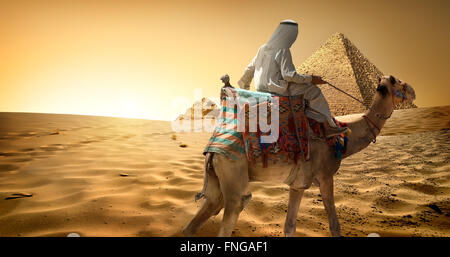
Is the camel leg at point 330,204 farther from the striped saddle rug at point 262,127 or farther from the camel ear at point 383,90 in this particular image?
the camel ear at point 383,90

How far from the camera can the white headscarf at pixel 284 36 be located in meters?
3.04

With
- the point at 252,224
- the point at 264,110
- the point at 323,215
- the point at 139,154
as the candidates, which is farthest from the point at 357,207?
the point at 139,154

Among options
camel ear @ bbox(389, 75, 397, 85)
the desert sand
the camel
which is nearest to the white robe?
the camel

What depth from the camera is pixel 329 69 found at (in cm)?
7881

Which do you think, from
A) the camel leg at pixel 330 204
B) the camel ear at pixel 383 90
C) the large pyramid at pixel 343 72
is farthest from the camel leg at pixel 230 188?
the large pyramid at pixel 343 72

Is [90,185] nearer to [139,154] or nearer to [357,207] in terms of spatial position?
[139,154]

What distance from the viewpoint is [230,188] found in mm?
2697

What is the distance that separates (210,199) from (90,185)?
147 inches

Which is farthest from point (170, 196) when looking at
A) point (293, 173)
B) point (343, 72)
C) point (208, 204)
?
point (343, 72)

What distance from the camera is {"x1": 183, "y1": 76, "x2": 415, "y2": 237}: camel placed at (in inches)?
107

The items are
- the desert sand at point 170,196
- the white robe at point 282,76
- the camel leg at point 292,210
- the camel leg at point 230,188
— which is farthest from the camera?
the desert sand at point 170,196

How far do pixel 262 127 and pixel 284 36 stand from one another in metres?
0.97

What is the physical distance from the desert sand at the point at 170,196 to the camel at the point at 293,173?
4.37 feet

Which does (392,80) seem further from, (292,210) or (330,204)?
(292,210)
